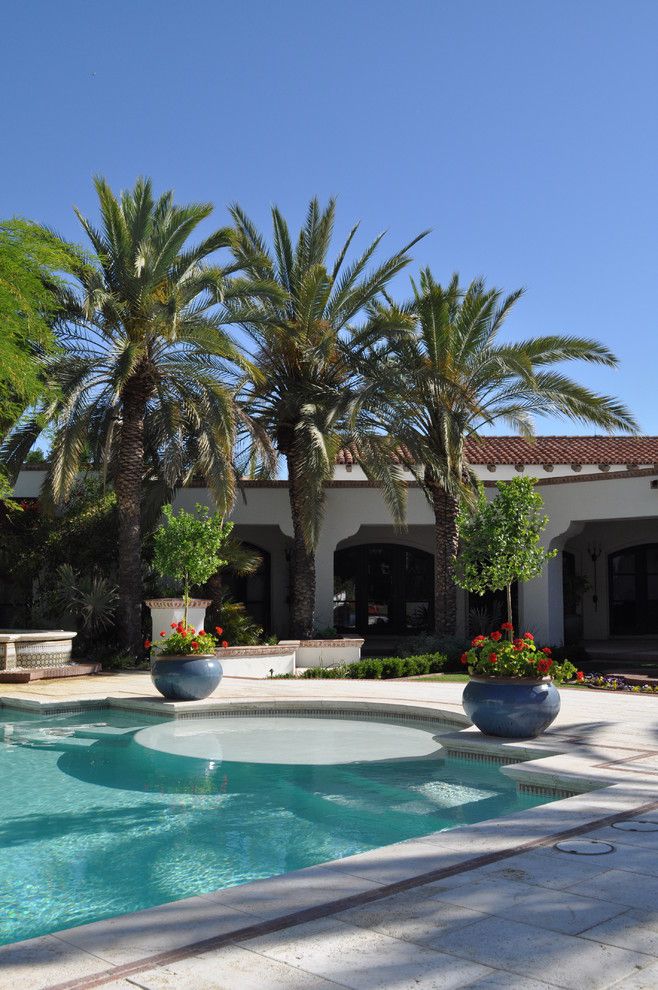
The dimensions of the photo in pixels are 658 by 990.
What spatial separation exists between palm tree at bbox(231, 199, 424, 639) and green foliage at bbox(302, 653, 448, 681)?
245 centimetres

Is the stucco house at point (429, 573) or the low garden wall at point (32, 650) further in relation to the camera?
the stucco house at point (429, 573)

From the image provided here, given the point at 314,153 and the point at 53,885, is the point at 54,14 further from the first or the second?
the point at 53,885

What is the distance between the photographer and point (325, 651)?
813 inches

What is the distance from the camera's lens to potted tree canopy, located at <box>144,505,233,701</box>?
13.4 meters

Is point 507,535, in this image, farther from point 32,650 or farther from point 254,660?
point 32,650

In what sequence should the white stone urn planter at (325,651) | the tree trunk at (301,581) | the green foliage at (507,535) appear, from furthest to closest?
the tree trunk at (301,581) → the white stone urn planter at (325,651) → the green foliage at (507,535)

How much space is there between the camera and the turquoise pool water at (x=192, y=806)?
6.07 m

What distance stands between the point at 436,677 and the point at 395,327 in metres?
7.65

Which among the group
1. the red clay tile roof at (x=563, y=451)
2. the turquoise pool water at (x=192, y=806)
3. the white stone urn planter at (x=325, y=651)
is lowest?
the turquoise pool water at (x=192, y=806)

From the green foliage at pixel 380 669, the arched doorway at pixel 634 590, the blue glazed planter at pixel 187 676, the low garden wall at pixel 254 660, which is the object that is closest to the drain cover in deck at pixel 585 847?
the blue glazed planter at pixel 187 676

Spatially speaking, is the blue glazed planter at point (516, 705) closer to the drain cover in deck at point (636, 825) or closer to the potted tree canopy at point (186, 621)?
the drain cover in deck at point (636, 825)

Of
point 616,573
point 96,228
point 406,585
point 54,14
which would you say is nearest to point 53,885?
point 54,14

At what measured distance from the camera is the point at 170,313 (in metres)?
17.9

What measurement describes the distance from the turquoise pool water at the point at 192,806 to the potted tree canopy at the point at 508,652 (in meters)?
0.64
